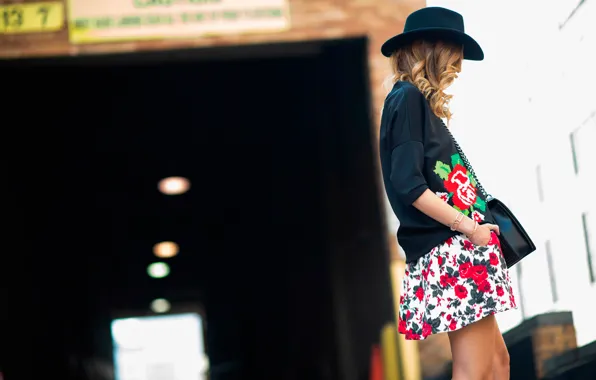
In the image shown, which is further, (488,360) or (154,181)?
(154,181)

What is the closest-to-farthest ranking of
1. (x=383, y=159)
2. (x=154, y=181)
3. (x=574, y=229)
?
(x=383, y=159)
(x=574, y=229)
(x=154, y=181)

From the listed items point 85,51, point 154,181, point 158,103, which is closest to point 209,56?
point 85,51

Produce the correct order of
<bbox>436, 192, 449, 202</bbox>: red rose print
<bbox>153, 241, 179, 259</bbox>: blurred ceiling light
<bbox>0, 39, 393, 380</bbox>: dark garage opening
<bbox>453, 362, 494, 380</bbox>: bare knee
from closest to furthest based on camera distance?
<bbox>453, 362, 494, 380</bbox>: bare knee < <bbox>436, 192, 449, 202</bbox>: red rose print < <bbox>0, 39, 393, 380</bbox>: dark garage opening < <bbox>153, 241, 179, 259</bbox>: blurred ceiling light

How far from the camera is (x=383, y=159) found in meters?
2.70

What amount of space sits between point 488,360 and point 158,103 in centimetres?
675

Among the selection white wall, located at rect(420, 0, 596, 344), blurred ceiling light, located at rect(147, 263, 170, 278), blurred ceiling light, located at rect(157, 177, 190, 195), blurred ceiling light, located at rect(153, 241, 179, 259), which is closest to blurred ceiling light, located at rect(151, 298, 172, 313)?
blurred ceiling light, located at rect(147, 263, 170, 278)

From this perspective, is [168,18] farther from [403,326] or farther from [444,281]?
[444,281]

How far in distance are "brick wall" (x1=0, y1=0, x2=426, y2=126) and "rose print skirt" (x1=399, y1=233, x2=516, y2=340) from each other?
358cm

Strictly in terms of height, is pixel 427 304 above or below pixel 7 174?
below

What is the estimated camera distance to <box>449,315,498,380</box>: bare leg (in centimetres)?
253

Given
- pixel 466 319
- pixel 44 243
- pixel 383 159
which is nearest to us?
pixel 466 319

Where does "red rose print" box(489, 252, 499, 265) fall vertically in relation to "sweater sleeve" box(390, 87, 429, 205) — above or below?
below

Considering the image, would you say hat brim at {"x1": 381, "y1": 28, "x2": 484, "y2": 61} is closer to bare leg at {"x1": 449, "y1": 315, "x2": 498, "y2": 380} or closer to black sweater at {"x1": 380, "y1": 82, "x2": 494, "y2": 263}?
black sweater at {"x1": 380, "y1": 82, "x2": 494, "y2": 263}

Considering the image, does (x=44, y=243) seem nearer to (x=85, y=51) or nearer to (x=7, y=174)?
(x=7, y=174)
